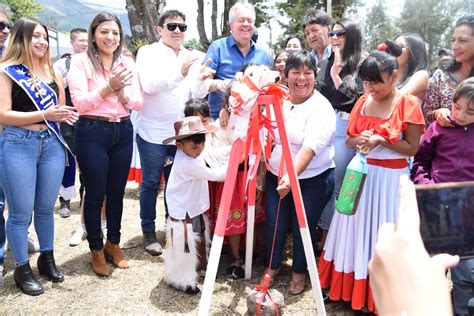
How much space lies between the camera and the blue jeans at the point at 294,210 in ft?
9.36

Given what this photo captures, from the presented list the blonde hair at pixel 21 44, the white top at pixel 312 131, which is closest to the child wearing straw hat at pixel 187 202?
the white top at pixel 312 131

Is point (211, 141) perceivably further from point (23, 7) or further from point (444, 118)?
point (23, 7)

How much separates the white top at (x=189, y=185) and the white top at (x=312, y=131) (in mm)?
471

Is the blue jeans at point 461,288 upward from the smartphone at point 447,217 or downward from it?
downward

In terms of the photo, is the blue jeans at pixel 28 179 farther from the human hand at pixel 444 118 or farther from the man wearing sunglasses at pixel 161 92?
the human hand at pixel 444 118

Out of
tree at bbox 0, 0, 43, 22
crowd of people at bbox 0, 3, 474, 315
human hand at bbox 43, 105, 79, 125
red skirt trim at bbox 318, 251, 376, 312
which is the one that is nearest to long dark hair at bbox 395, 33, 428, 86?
crowd of people at bbox 0, 3, 474, 315

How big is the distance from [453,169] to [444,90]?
0.66m

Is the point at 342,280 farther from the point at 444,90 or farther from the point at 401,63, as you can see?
the point at 401,63

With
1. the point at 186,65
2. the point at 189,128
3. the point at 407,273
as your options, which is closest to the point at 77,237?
the point at 189,128

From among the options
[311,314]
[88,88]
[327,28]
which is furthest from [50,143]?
[327,28]

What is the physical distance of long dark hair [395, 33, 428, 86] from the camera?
2.98 metres

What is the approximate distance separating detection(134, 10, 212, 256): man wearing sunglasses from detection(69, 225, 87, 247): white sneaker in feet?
2.48

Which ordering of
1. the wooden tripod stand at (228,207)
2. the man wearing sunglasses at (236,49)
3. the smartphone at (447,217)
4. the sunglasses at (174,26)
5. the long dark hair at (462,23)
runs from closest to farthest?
the smartphone at (447,217)
the wooden tripod stand at (228,207)
the long dark hair at (462,23)
the sunglasses at (174,26)
the man wearing sunglasses at (236,49)

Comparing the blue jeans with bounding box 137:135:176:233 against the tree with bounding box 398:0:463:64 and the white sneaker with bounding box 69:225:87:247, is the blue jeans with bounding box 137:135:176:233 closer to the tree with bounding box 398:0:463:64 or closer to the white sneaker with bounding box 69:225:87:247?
the white sneaker with bounding box 69:225:87:247
